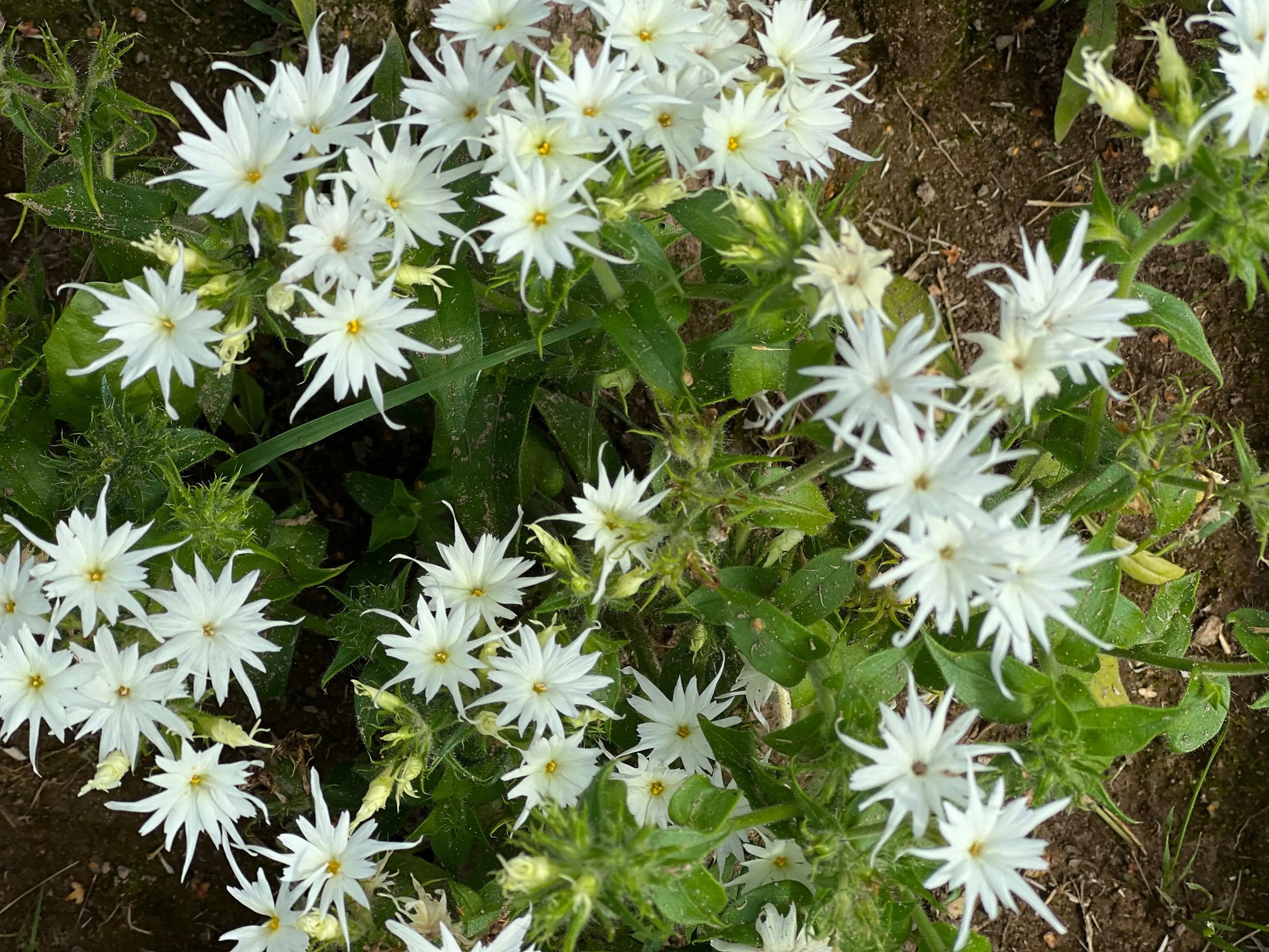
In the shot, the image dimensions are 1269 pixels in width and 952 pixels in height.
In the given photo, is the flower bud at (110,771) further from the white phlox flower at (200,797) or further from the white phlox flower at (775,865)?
the white phlox flower at (775,865)

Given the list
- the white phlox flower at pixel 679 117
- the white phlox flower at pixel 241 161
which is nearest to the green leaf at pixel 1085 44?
the white phlox flower at pixel 679 117

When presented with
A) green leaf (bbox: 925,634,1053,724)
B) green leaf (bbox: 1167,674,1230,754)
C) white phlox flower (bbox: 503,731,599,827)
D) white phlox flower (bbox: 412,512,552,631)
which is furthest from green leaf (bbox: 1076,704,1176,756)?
white phlox flower (bbox: 412,512,552,631)

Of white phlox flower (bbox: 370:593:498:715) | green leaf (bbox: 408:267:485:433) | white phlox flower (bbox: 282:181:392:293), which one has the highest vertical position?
white phlox flower (bbox: 282:181:392:293)

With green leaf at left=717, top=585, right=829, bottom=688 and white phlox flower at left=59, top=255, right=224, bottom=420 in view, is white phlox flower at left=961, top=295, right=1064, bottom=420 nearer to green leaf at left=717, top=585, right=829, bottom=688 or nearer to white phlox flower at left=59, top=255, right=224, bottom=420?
green leaf at left=717, top=585, right=829, bottom=688

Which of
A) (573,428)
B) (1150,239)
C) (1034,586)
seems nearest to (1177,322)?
(1150,239)

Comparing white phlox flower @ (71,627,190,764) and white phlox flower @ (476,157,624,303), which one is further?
white phlox flower @ (71,627,190,764)

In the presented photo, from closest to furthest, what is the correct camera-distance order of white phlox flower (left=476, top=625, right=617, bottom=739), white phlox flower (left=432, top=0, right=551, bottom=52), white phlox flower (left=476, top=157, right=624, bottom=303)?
white phlox flower (left=476, top=157, right=624, bottom=303) < white phlox flower (left=432, top=0, right=551, bottom=52) < white phlox flower (left=476, top=625, right=617, bottom=739)

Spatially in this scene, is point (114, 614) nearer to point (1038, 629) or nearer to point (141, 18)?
point (1038, 629)

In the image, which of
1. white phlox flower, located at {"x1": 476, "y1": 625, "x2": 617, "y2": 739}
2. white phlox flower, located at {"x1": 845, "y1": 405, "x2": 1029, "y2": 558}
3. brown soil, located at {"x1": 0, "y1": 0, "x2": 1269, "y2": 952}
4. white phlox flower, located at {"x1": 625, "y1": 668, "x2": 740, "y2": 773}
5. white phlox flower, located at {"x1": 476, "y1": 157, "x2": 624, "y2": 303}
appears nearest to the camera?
white phlox flower, located at {"x1": 845, "y1": 405, "x2": 1029, "y2": 558}
